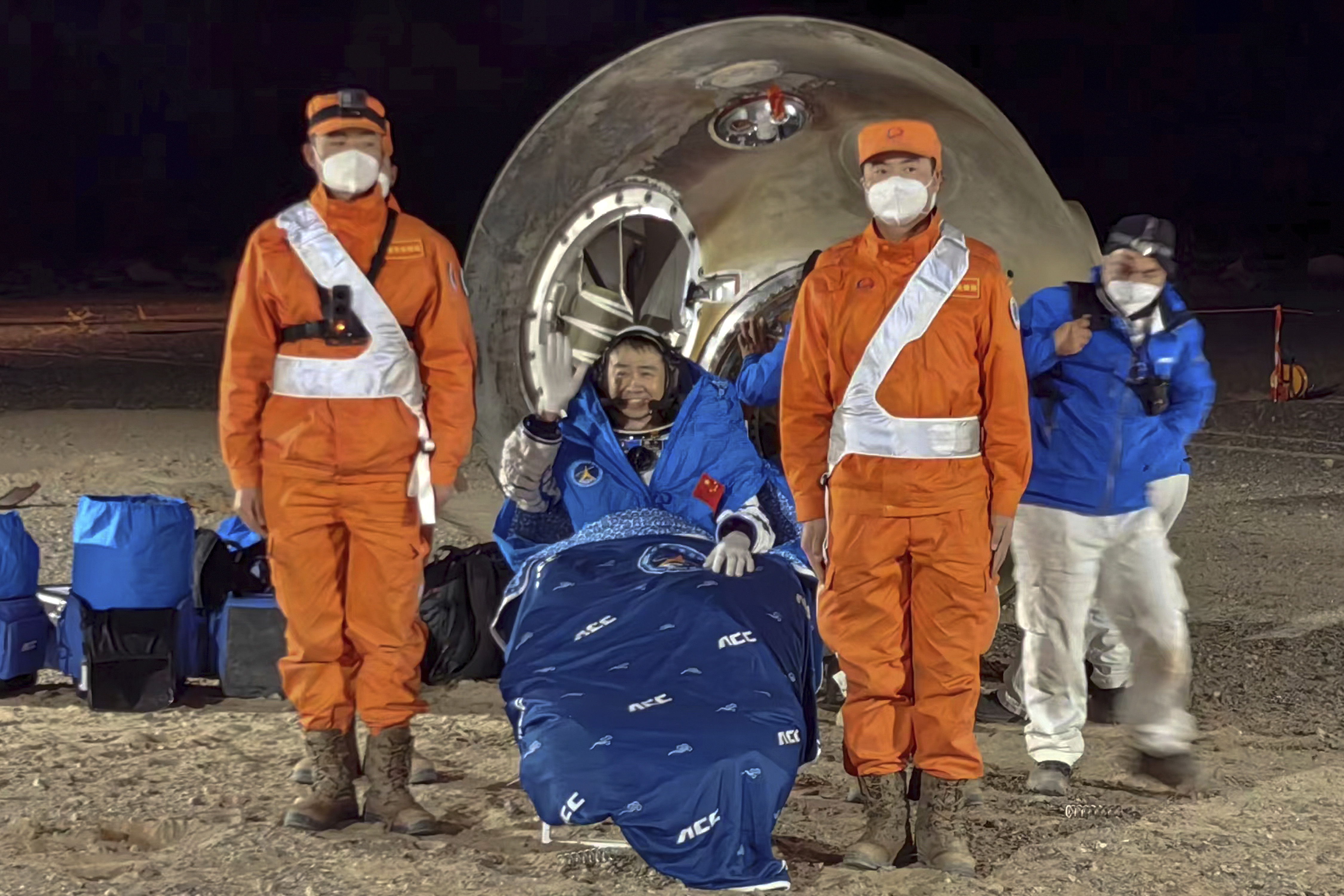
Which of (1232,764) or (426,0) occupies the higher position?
(426,0)

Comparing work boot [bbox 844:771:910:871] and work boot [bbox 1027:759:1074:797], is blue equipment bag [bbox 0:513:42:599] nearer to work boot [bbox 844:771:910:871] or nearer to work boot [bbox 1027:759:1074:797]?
work boot [bbox 844:771:910:871]

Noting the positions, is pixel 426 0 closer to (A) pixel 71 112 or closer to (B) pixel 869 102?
(A) pixel 71 112

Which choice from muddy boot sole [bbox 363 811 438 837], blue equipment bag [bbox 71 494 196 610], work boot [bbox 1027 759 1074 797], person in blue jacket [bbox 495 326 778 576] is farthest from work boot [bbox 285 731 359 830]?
work boot [bbox 1027 759 1074 797]

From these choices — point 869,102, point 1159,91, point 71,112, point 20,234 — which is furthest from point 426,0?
point 869,102

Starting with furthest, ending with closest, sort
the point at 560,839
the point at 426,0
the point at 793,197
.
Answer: the point at 426,0, the point at 793,197, the point at 560,839

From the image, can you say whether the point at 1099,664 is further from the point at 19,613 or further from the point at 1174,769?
the point at 19,613

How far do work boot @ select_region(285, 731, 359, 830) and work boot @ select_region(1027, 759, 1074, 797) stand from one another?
1.79 metres

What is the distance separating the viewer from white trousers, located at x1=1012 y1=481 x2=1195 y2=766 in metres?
4.15

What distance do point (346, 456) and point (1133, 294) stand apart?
203cm

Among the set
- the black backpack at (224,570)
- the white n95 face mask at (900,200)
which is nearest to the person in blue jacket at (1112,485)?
the white n95 face mask at (900,200)

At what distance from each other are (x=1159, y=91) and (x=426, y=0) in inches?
757

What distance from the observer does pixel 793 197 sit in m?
5.41

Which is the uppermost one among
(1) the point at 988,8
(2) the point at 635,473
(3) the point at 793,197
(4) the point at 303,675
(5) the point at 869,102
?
(1) the point at 988,8

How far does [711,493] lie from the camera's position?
4.37 m
